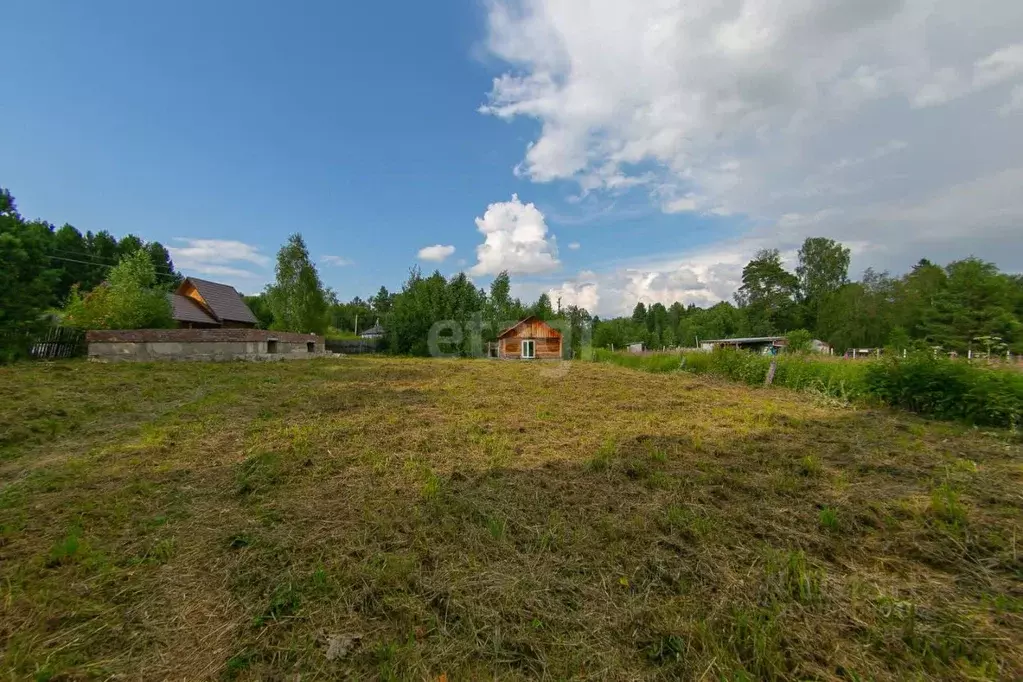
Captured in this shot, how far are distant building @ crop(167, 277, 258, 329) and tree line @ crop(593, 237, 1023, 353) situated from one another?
29130 mm

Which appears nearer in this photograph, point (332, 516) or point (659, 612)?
point (659, 612)

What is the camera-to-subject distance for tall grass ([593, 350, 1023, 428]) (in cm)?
666

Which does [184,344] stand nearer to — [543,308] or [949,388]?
[949,388]

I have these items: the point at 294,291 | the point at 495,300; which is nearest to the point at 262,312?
the point at 294,291

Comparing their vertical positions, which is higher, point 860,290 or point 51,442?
point 860,290

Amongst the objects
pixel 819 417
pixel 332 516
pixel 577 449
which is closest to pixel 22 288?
pixel 332 516

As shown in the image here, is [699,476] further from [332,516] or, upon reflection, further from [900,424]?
[900,424]

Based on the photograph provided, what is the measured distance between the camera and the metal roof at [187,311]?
23.1 meters

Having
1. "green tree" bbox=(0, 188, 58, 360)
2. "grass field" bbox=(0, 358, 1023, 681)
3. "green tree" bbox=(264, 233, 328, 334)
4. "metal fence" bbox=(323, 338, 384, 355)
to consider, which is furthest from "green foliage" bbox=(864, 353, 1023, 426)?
"green tree" bbox=(264, 233, 328, 334)

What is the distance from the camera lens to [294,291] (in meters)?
33.4

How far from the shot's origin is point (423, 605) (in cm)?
230

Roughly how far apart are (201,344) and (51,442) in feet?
46.0

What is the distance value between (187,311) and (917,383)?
108 ft

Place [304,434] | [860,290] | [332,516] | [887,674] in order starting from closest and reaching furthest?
[887,674] → [332,516] → [304,434] → [860,290]
